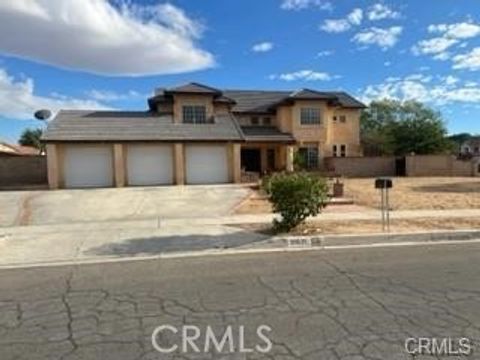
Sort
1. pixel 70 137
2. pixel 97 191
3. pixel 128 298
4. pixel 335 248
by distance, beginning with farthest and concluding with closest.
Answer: pixel 70 137, pixel 97 191, pixel 335 248, pixel 128 298

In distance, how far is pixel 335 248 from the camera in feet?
32.0

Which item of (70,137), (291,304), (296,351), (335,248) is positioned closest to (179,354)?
(296,351)

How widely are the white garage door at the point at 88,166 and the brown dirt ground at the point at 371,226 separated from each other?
15.8 metres

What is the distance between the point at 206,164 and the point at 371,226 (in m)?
16.6

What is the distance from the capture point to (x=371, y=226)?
12.3 metres

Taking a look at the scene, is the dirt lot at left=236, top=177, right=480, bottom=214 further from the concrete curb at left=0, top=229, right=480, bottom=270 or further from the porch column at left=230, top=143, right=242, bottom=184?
the porch column at left=230, top=143, right=242, bottom=184

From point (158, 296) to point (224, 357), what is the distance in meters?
2.18

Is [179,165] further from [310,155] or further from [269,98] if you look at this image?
[269,98]

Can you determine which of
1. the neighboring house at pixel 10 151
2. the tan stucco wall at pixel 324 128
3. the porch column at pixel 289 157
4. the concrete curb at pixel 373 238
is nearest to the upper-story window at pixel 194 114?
the porch column at pixel 289 157

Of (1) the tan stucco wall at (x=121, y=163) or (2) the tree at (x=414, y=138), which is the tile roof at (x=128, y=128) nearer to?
(1) the tan stucco wall at (x=121, y=163)

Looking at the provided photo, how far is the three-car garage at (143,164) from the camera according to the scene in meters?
26.3

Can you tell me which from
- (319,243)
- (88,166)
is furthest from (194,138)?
(319,243)

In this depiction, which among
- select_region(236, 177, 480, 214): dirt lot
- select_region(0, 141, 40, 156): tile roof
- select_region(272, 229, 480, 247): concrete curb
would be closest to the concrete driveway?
select_region(236, 177, 480, 214): dirt lot

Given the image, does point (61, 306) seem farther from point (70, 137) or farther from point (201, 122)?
point (201, 122)
